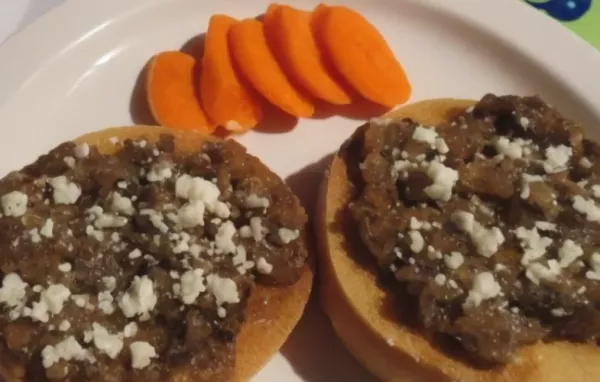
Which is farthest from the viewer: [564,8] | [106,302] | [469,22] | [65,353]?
[564,8]

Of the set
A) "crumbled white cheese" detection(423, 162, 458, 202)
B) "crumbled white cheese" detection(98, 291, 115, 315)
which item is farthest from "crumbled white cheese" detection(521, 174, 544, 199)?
"crumbled white cheese" detection(98, 291, 115, 315)

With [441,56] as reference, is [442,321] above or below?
below

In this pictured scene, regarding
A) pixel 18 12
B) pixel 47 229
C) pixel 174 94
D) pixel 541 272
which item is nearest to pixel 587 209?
pixel 541 272

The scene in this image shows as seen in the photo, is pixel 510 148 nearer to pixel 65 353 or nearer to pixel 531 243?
pixel 531 243

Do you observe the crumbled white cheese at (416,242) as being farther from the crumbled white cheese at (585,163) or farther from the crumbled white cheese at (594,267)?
the crumbled white cheese at (585,163)

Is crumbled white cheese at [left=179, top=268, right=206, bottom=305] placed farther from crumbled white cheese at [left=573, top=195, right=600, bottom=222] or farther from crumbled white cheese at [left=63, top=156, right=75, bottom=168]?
crumbled white cheese at [left=573, top=195, right=600, bottom=222]

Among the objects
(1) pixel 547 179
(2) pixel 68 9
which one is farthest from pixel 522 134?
(2) pixel 68 9

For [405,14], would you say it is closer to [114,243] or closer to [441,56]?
[441,56]
